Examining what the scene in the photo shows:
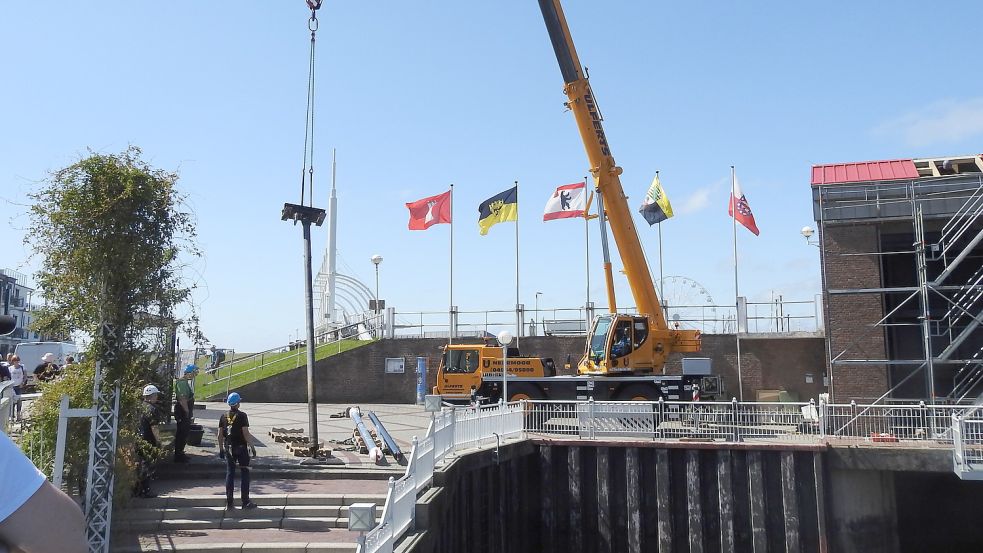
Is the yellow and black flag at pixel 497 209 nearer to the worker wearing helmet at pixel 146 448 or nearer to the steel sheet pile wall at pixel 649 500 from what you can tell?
the steel sheet pile wall at pixel 649 500

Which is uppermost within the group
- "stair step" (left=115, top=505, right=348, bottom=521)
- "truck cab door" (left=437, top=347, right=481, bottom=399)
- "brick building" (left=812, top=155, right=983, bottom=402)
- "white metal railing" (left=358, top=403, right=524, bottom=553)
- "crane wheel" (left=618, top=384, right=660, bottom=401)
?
"brick building" (left=812, top=155, right=983, bottom=402)

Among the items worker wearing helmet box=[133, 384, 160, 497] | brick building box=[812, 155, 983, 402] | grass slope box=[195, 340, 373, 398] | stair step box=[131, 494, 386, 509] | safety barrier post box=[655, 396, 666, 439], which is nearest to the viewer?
stair step box=[131, 494, 386, 509]

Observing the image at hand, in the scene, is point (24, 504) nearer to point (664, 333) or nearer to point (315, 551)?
point (315, 551)

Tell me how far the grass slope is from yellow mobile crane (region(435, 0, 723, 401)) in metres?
10.6

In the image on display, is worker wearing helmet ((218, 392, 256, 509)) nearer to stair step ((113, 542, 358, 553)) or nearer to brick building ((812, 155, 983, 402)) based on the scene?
stair step ((113, 542, 358, 553))

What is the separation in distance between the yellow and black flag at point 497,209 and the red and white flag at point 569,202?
1.63 m

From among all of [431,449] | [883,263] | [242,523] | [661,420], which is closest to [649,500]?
[661,420]

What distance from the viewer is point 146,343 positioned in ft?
38.6

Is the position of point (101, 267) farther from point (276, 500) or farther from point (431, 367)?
point (431, 367)

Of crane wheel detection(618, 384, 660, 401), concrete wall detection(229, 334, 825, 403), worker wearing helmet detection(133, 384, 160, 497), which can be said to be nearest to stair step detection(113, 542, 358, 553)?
worker wearing helmet detection(133, 384, 160, 497)

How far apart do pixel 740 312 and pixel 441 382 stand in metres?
11.7

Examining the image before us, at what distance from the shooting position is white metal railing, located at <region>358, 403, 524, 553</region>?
917cm

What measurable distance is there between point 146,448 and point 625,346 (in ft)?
45.6

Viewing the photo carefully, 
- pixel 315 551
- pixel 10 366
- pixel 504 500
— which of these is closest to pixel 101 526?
pixel 315 551
